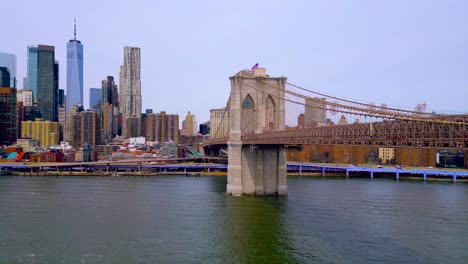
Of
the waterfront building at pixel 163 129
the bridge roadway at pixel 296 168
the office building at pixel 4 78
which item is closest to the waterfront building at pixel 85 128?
the waterfront building at pixel 163 129

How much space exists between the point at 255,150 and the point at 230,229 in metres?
15.1

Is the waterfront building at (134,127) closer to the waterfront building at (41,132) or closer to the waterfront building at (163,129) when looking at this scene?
the waterfront building at (163,129)

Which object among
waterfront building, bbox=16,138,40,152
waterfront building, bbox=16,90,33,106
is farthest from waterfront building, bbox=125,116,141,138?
waterfront building, bbox=16,138,40,152

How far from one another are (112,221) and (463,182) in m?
56.1

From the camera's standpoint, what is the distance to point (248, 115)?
47812mm

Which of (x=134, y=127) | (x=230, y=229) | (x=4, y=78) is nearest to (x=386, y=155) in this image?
(x=230, y=229)

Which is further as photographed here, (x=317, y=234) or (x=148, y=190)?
(x=148, y=190)

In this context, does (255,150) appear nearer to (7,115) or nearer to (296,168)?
(296,168)

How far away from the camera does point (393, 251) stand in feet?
72.5

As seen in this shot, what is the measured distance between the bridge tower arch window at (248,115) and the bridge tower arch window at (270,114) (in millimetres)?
1555

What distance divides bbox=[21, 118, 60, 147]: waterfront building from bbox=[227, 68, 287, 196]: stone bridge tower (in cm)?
11615

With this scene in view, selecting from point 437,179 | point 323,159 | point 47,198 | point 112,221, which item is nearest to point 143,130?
point 323,159

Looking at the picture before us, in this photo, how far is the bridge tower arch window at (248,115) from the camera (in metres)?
46.5

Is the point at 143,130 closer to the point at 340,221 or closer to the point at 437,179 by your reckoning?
the point at 437,179
